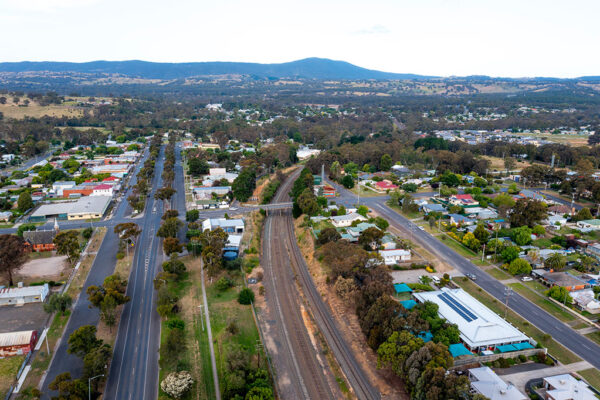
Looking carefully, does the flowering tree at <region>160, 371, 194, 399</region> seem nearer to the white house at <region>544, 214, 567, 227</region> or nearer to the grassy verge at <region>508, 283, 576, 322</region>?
the grassy verge at <region>508, 283, 576, 322</region>

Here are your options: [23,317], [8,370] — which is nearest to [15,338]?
[8,370]

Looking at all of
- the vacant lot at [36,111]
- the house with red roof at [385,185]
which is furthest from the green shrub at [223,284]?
the vacant lot at [36,111]

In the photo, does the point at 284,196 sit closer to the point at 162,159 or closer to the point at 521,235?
the point at 521,235

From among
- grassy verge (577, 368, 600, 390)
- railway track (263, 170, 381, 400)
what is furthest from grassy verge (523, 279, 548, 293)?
railway track (263, 170, 381, 400)

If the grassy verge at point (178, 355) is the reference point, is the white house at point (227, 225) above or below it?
above

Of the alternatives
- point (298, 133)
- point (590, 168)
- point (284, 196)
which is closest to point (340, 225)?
point (284, 196)

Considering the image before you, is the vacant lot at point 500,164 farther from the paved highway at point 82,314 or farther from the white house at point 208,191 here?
the paved highway at point 82,314
